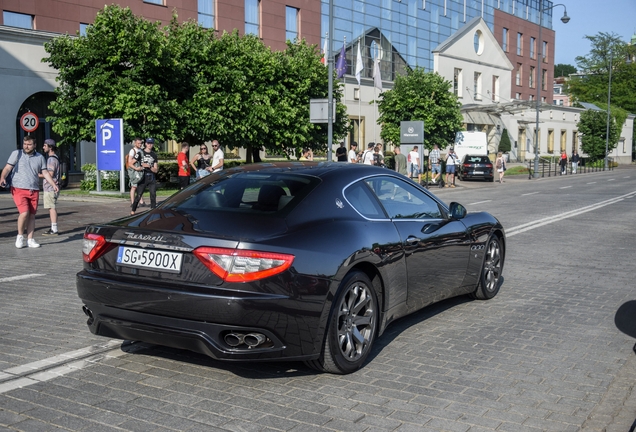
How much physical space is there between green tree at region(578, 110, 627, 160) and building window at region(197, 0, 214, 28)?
45.0m

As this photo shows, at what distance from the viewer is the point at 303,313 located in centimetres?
447

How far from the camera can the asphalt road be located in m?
4.05

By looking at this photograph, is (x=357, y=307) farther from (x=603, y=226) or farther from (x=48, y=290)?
A: (x=603, y=226)

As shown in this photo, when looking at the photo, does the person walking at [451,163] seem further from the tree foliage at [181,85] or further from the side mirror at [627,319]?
the side mirror at [627,319]

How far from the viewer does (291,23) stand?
1929 inches

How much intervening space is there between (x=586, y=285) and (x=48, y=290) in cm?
601

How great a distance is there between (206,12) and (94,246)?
40441 mm

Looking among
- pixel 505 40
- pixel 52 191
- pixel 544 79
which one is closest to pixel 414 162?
pixel 52 191

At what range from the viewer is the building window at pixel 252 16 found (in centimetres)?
4544

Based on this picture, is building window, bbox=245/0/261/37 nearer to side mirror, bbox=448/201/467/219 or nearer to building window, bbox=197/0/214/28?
building window, bbox=197/0/214/28

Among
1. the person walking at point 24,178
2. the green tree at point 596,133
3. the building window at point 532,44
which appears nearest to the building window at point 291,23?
the green tree at point 596,133

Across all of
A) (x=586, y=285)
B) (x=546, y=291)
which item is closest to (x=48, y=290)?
(x=546, y=291)

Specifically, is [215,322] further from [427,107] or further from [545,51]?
[545,51]

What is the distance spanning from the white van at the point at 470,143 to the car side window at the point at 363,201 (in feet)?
138
